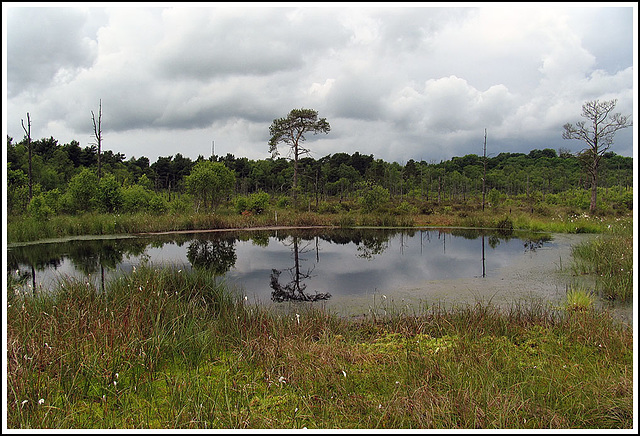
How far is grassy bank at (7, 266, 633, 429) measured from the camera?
8.88 feet

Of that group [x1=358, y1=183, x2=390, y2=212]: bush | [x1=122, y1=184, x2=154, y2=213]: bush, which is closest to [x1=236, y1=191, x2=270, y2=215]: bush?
[x1=122, y1=184, x2=154, y2=213]: bush


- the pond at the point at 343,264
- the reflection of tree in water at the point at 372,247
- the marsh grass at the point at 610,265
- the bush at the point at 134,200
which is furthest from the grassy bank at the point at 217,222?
the marsh grass at the point at 610,265

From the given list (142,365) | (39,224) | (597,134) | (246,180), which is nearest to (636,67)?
(142,365)

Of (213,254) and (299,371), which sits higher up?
(299,371)

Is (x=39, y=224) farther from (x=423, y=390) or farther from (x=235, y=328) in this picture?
(x=423, y=390)

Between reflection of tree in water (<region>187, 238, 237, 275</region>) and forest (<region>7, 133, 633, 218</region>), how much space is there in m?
7.20

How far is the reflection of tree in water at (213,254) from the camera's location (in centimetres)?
1038

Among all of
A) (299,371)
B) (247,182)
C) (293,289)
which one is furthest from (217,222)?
(247,182)

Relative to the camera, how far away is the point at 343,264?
1115 cm

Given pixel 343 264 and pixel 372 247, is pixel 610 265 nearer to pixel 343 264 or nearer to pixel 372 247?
pixel 343 264

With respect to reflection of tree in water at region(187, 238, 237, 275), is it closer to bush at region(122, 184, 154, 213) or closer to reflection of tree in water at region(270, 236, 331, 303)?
reflection of tree in water at region(270, 236, 331, 303)

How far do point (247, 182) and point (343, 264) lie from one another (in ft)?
126

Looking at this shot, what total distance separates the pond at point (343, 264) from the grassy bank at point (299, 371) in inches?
41.3

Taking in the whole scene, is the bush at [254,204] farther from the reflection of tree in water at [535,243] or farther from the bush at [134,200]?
the reflection of tree in water at [535,243]
